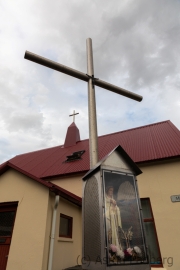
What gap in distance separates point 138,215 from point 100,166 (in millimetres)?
887

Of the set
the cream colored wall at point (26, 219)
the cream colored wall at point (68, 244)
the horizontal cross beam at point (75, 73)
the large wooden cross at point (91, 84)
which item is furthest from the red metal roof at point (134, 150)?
the large wooden cross at point (91, 84)

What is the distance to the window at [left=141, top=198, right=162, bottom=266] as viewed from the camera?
6555 mm

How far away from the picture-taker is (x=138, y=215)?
8.96 feet

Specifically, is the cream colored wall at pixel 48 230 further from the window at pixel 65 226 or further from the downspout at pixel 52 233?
the window at pixel 65 226

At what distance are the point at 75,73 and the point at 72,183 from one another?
6.80 metres

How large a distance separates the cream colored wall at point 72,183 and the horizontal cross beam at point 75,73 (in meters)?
6.12

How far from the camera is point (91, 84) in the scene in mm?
3754

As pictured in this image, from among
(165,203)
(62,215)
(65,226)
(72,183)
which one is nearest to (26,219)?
(62,215)

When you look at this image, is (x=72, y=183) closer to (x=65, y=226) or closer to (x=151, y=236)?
(x=65, y=226)

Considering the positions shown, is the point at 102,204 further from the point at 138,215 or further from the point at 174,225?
the point at 174,225

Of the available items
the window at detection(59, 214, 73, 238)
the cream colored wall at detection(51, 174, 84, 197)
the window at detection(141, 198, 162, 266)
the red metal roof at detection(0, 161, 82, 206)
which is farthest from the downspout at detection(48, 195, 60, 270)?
the window at detection(141, 198, 162, 266)

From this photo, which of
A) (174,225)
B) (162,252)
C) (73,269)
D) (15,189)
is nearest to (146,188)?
(174,225)

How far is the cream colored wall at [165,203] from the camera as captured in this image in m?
6.45

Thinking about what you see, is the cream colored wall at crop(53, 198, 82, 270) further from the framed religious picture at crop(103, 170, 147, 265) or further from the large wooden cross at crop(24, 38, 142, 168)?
the large wooden cross at crop(24, 38, 142, 168)
